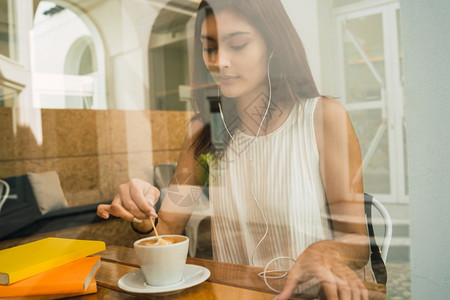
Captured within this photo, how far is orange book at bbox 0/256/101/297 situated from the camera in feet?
1.35

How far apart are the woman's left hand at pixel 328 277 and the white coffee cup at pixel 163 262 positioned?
115 millimetres

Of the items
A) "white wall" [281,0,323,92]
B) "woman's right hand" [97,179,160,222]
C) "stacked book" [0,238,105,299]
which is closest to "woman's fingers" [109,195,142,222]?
"woman's right hand" [97,179,160,222]

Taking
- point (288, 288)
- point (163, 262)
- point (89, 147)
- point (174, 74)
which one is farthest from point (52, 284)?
point (89, 147)

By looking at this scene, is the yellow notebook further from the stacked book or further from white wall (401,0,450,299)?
white wall (401,0,450,299)

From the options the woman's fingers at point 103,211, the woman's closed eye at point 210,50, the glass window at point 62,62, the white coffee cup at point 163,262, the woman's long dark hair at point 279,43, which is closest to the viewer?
the white coffee cup at point 163,262

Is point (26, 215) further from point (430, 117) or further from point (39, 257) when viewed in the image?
point (430, 117)

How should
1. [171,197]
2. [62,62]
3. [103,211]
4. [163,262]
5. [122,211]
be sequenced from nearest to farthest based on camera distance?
[163,262] → [122,211] → [171,197] → [103,211] → [62,62]

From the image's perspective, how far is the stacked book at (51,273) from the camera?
41 centimetres

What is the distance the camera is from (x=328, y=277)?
45 cm

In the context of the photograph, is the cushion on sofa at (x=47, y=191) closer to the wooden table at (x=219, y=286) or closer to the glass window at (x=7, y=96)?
the glass window at (x=7, y=96)

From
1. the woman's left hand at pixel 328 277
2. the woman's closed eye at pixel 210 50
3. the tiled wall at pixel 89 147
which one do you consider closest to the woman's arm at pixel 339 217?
the woman's left hand at pixel 328 277

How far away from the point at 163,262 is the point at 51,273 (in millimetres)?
141

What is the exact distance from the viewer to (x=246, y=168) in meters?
0.62

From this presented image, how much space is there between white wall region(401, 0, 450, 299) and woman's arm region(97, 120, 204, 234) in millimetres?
376
